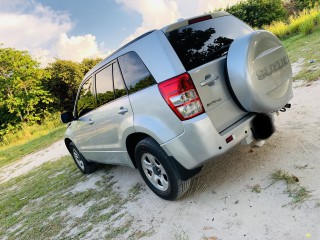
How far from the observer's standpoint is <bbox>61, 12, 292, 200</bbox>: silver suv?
9.50 feet

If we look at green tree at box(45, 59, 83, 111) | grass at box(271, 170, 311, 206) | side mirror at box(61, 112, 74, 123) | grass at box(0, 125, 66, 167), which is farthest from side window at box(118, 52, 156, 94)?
green tree at box(45, 59, 83, 111)

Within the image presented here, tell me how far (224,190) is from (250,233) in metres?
0.86

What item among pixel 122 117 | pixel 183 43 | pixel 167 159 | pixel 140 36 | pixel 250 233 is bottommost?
pixel 250 233

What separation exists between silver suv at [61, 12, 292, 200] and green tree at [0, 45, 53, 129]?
23.0 metres

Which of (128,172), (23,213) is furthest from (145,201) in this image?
(23,213)

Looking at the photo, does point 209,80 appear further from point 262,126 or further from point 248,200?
point 248,200

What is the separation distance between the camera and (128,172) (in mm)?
5105

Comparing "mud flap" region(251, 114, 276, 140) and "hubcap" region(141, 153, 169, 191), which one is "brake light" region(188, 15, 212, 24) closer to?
"mud flap" region(251, 114, 276, 140)

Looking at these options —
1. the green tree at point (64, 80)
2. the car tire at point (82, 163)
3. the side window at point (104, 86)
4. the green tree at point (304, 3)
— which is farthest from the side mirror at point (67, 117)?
the green tree at point (304, 3)

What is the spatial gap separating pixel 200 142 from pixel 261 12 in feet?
80.4

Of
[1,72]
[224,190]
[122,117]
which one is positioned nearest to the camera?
[224,190]

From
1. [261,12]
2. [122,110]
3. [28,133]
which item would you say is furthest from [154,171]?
[261,12]

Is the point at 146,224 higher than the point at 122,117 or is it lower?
lower

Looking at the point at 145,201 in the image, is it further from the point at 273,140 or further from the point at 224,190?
the point at 273,140
